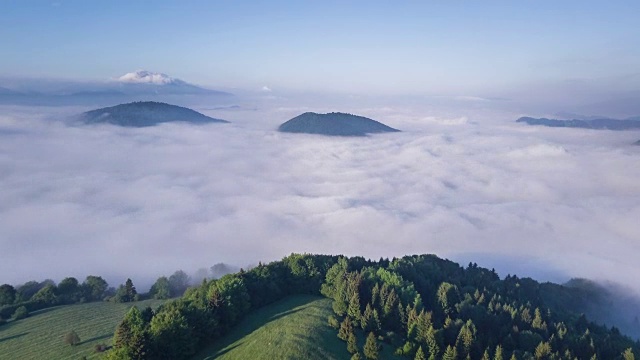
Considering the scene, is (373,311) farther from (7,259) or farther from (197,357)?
(7,259)

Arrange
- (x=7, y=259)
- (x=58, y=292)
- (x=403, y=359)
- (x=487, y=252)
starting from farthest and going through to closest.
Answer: (x=487, y=252)
(x=7, y=259)
(x=58, y=292)
(x=403, y=359)

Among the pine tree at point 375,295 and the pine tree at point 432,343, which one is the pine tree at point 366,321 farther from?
the pine tree at point 432,343

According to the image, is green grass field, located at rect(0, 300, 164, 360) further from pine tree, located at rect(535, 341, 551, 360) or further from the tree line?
pine tree, located at rect(535, 341, 551, 360)

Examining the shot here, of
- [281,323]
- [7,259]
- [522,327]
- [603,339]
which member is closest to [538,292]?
[603,339]

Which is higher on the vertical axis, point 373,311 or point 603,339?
point 373,311

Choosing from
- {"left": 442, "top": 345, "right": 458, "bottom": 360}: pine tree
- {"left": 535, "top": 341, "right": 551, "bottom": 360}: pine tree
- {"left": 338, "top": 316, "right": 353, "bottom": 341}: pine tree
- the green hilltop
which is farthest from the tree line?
{"left": 535, "top": 341, "right": 551, "bottom": 360}: pine tree

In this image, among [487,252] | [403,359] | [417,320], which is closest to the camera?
[403,359]
